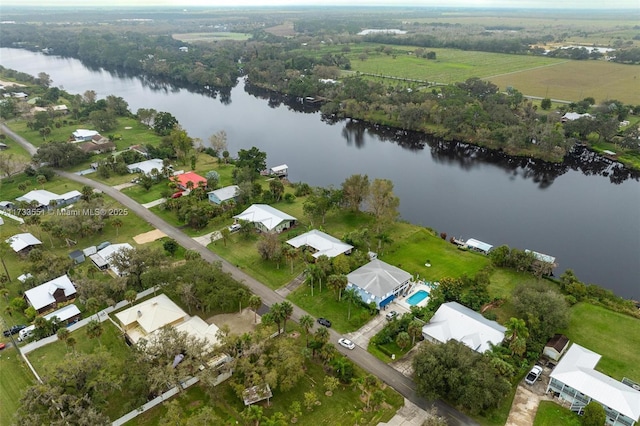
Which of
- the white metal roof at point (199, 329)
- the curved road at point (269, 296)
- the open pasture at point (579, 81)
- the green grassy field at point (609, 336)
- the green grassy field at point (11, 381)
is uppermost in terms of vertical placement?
the open pasture at point (579, 81)

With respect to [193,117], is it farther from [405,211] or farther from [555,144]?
[555,144]

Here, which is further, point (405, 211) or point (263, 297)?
point (405, 211)

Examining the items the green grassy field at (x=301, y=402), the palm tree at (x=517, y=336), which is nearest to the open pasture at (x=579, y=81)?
the palm tree at (x=517, y=336)

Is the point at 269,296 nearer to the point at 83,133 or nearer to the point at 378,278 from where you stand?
the point at 378,278

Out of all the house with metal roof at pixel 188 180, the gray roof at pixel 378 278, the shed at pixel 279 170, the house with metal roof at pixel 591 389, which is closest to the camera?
the house with metal roof at pixel 591 389

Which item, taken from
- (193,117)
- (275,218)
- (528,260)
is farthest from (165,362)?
(193,117)

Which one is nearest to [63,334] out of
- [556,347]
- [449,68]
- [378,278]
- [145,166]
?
[378,278]

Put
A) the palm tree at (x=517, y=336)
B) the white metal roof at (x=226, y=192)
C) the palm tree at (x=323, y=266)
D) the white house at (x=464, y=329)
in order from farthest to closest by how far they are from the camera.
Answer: the white metal roof at (x=226, y=192) < the palm tree at (x=323, y=266) < the white house at (x=464, y=329) < the palm tree at (x=517, y=336)

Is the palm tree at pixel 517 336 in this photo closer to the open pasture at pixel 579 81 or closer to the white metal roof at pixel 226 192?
the white metal roof at pixel 226 192

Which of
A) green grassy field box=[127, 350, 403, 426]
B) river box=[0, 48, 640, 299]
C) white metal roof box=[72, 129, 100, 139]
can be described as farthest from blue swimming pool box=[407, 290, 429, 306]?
white metal roof box=[72, 129, 100, 139]
